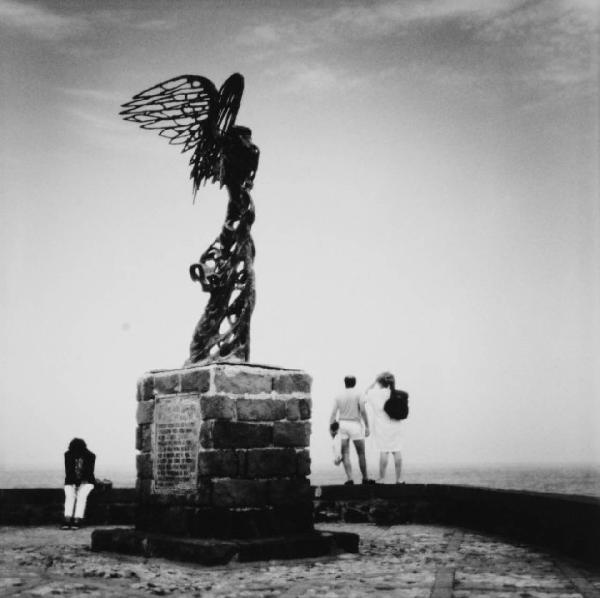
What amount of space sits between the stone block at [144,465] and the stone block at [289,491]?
4.72 ft

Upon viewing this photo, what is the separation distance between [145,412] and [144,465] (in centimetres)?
58

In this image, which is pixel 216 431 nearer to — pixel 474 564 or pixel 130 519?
pixel 474 564

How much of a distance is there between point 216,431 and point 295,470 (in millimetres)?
1026

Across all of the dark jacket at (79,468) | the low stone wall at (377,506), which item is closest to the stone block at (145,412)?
the dark jacket at (79,468)

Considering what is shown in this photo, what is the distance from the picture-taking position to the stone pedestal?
7.43 meters

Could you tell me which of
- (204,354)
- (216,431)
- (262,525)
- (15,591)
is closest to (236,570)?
(262,525)

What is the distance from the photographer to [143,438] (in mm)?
8516

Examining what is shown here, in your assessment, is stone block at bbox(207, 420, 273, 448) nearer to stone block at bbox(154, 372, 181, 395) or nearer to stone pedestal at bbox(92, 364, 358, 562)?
stone pedestal at bbox(92, 364, 358, 562)

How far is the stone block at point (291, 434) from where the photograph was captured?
789 cm

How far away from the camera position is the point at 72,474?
10.8 meters

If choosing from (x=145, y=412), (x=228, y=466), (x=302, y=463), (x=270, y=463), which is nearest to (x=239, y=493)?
(x=228, y=466)

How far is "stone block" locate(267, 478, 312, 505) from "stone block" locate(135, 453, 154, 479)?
4.72ft

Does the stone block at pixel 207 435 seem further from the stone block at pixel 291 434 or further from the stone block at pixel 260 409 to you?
the stone block at pixel 291 434

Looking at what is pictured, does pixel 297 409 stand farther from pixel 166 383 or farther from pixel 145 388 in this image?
pixel 145 388
